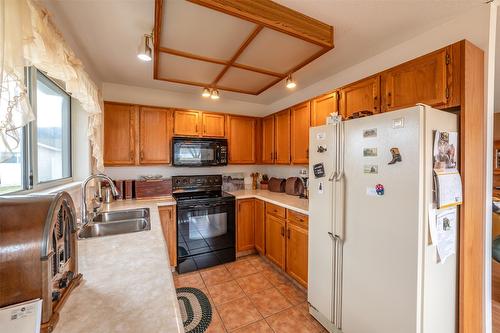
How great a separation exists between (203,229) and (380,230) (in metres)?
2.05

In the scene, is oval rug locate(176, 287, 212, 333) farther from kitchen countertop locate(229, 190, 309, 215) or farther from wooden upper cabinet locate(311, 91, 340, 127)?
wooden upper cabinet locate(311, 91, 340, 127)

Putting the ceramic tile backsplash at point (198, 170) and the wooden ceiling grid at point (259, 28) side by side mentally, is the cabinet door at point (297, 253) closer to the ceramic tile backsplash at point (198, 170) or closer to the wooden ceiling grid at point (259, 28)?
the ceramic tile backsplash at point (198, 170)

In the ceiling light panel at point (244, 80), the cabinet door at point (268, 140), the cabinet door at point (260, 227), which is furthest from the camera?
the cabinet door at point (268, 140)

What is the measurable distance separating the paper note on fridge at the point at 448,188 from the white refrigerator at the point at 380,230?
5 cm

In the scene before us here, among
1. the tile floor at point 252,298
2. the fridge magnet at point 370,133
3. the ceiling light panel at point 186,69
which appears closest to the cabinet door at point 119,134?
the ceiling light panel at point 186,69

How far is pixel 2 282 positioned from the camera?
2.01 ft

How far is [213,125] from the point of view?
3.28 meters

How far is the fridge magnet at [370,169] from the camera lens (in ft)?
4.71

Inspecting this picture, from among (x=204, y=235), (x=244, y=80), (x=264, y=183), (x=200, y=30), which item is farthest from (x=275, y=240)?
(x=200, y=30)

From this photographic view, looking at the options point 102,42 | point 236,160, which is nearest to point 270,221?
point 236,160

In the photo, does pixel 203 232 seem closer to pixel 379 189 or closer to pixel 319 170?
pixel 319 170

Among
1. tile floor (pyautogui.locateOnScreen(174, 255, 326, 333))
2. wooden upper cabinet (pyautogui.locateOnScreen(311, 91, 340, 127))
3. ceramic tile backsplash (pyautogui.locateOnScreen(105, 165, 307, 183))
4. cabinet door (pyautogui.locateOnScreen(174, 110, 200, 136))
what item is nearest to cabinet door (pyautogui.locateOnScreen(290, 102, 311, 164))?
wooden upper cabinet (pyautogui.locateOnScreen(311, 91, 340, 127))

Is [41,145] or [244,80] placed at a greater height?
[244,80]

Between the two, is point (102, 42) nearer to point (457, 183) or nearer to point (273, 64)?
point (273, 64)
